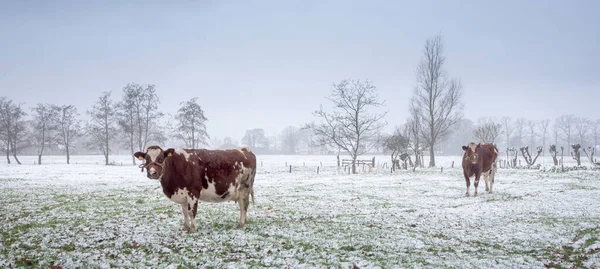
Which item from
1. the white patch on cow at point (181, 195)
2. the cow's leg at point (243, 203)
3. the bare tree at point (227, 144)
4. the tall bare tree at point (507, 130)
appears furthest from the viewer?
the bare tree at point (227, 144)

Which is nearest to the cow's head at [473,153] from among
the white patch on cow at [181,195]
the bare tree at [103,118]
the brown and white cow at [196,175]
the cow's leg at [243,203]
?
the brown and white cow at [196,175]

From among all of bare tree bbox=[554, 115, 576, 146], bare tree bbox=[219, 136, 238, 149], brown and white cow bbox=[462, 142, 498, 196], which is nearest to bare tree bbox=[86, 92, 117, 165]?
brown and white cow bbox=[462, 142, 498, 196]

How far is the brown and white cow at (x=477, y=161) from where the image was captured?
55.6 feet

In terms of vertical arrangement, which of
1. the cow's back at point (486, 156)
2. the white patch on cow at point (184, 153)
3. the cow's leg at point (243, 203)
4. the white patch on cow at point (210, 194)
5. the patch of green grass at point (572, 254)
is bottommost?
→ the patch of green grass at point (572, 254)

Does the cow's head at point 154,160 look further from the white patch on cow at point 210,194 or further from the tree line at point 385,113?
the tree line at point 385,113

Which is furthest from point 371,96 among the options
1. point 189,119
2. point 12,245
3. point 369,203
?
point 12,245

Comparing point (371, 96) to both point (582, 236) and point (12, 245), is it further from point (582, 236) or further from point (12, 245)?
point (12, 245)

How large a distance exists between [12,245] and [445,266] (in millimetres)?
9419

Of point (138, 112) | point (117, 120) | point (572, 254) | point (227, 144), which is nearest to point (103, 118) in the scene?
point (117, 120)

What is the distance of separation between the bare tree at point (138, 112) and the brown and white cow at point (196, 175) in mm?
43028

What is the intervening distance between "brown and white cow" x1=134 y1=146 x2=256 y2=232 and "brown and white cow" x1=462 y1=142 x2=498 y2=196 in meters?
12.5

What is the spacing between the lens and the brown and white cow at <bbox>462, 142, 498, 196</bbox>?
17.0 metres

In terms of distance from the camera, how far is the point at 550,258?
693 cm

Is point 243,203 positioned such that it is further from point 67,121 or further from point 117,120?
point 67,121
